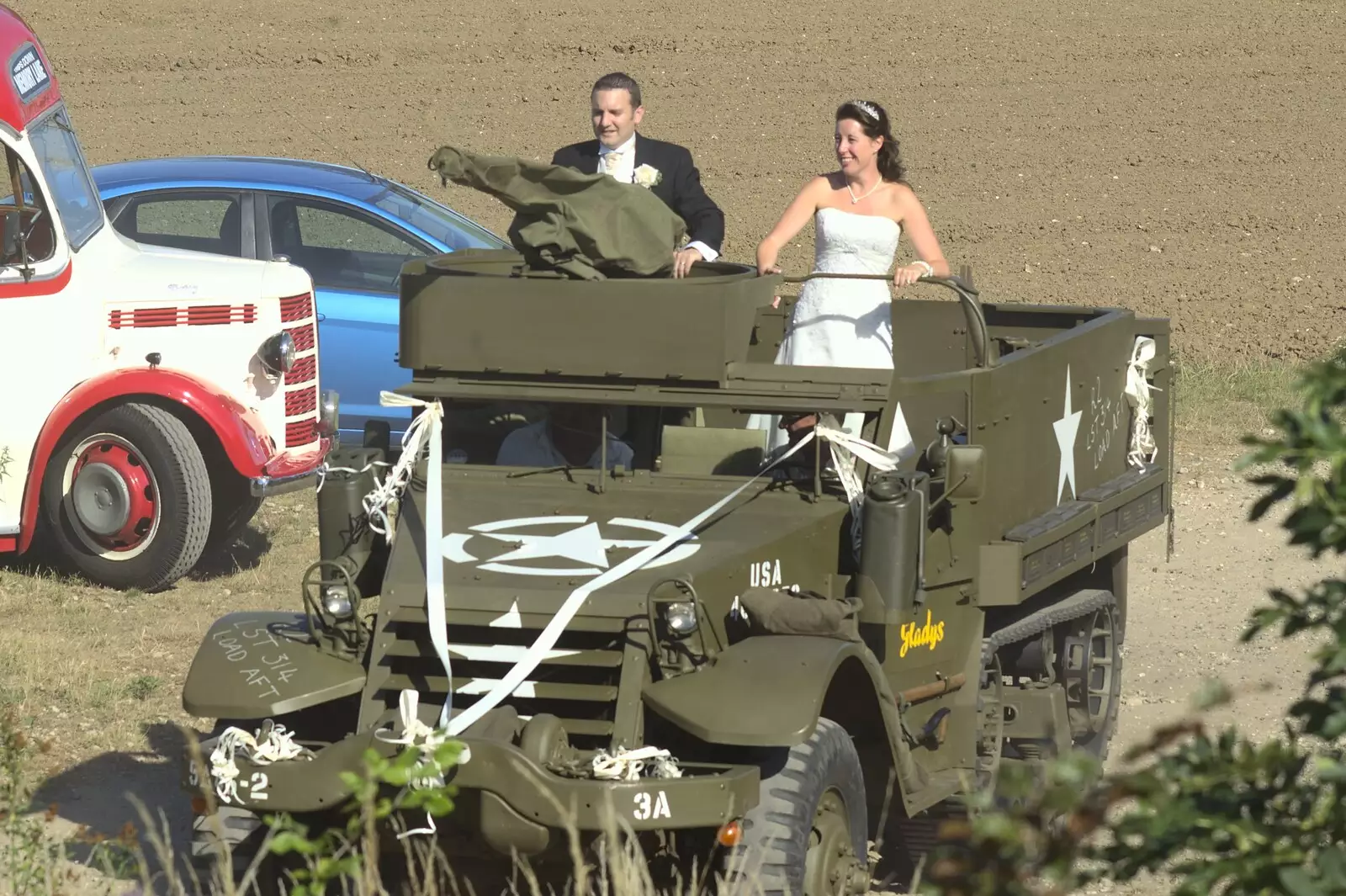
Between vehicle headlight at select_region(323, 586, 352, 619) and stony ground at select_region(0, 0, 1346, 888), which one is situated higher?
stony ground at select_region(0, 0, 1346, 888)

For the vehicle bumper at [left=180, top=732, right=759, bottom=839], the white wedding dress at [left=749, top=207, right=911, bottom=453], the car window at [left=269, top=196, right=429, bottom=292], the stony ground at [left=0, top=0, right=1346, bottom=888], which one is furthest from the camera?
the car window at [left=269, top=196, right=429, bottom=292]

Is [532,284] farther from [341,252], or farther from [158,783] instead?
[341,252]

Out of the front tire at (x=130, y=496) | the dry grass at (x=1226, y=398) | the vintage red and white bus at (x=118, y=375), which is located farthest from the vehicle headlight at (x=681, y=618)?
the dry grass at (x=1226, y=398)

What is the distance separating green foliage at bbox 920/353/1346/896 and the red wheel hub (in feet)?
26.5

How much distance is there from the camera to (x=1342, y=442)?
3160 millimetres

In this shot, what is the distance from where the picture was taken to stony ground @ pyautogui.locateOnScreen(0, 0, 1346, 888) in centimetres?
1127

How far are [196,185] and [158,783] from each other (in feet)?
17.8

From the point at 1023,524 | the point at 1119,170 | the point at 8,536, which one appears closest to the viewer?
the point at 1023,524

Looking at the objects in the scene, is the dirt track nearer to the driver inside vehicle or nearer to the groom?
the groom

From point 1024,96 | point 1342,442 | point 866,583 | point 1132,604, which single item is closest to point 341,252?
point 1132,604

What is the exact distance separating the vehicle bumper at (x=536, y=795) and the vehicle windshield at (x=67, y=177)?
571 cm

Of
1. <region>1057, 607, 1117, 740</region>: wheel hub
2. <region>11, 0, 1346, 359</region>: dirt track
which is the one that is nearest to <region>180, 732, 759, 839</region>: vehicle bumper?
<region>1057, 607, 1117, 740</region>: wheel hub

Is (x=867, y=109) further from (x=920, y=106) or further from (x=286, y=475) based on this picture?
(x=920, y=106)

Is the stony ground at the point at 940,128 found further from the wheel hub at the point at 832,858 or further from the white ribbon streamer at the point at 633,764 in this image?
the white ribbon streamer at the point at 633,764
